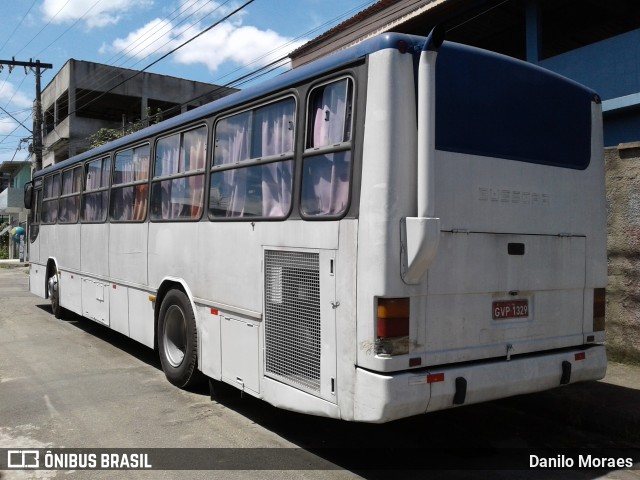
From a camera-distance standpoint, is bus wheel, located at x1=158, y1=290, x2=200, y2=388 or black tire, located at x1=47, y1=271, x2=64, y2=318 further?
black tire, located at x1=47, y1=271, x2=64, y2=318

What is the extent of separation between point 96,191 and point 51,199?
10.1ft

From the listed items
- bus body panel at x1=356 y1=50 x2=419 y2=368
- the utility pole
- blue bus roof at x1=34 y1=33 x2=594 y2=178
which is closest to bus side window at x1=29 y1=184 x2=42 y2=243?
blue bus roof at x1=34 y1=33 x2=594 y2=178

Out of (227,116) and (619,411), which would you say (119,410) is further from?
(619,411)

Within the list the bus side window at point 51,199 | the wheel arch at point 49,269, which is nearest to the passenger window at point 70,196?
the bus side window at point 51,199

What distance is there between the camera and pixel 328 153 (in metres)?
4.16

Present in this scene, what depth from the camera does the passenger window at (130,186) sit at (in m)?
7.16

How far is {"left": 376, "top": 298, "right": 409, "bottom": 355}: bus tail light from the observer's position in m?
3.69

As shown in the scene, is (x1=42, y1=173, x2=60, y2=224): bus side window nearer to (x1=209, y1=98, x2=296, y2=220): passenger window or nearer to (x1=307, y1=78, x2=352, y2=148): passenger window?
(x1=209, y1=98, x2=296, y2=220): passenger window

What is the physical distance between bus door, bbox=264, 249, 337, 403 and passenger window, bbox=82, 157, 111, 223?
4756 mm

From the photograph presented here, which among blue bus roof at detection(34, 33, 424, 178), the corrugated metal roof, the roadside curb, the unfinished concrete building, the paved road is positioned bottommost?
the paved road

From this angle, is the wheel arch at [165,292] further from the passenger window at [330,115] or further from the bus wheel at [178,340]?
the passenger window at [330,115]

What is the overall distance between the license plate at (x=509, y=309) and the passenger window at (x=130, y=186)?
4565 mm

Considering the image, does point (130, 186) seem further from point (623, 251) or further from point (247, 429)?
point (623, 251)

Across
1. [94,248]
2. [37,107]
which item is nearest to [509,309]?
[94,248]
